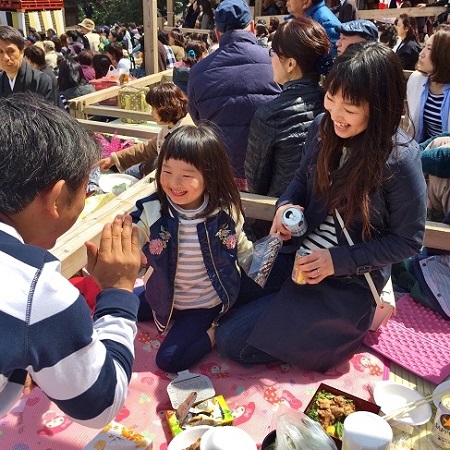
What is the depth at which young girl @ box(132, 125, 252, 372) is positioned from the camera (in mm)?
2062

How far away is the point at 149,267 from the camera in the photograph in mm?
2264

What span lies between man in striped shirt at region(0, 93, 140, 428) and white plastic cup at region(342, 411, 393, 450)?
2.51ft

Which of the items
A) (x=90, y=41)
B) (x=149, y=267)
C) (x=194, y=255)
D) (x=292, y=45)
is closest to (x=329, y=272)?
(x=194, y=255)

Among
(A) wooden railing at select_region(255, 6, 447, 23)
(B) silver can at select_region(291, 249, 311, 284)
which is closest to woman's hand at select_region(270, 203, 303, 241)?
(B) silver can at select_region(291, 249, 311, 284)

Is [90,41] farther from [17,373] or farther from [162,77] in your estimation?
[17,373]

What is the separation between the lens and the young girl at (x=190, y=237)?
2062mm

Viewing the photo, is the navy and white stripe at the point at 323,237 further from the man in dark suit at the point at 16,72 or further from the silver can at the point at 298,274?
the man in dark suit at the point at 16,72

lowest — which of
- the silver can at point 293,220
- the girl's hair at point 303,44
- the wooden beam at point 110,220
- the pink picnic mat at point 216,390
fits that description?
the pink picnic mat at point 216,390

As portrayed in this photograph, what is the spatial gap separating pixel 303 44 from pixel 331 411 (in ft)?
5.65

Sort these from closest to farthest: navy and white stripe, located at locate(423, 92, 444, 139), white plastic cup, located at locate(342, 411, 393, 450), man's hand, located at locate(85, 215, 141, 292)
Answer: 1. man's hand, located at locate(85, 215, 141, 292)
2. white plastic cup, located at locate(342, 411, 393, 450)
3. navy and white stripe, located at locate(423, 92, 444, 139)

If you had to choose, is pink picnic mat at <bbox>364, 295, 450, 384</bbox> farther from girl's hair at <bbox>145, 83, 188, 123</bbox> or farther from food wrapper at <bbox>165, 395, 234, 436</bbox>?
girl's hair at <bbox>145, 83, 188, 123</bbox>

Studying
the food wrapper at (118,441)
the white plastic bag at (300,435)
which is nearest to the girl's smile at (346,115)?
the white plastic bag at (300,435)

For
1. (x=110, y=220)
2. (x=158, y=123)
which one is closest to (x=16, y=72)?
(x=158, y=123)

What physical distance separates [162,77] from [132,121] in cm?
174
